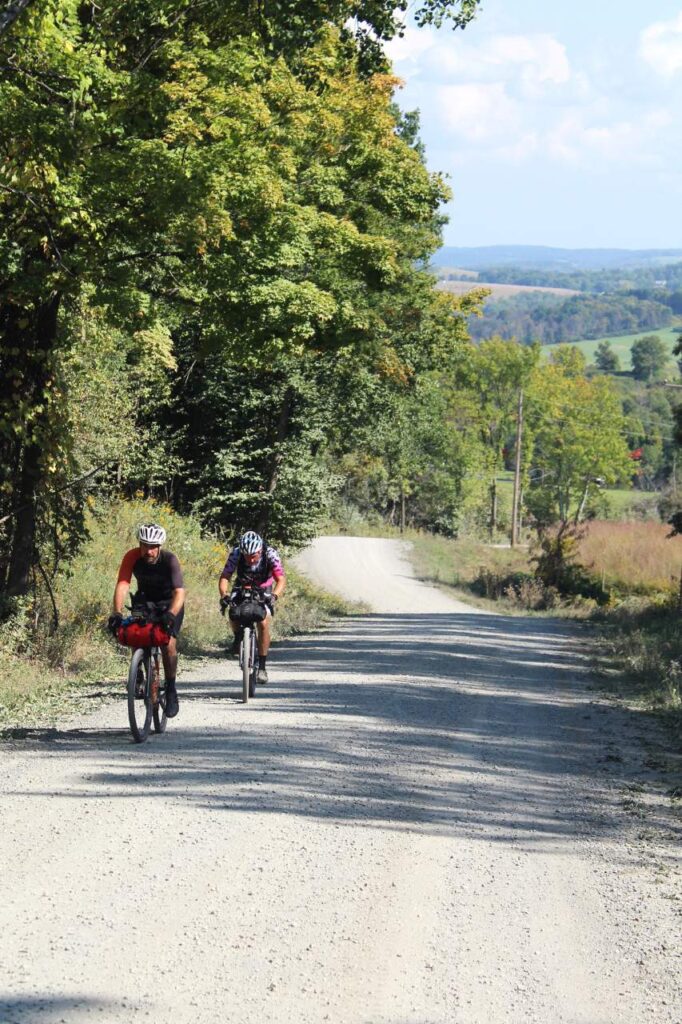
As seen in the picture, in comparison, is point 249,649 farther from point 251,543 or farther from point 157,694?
point 157,694

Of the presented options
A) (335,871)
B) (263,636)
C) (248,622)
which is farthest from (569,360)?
(335,871)

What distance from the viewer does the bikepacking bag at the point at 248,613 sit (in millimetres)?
14766

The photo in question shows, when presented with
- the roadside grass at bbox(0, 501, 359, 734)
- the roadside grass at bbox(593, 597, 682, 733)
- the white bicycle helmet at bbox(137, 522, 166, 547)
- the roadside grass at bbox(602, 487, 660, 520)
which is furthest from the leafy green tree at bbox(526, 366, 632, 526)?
the white bicycle helmet at bbox(137, 522, 166, 547)

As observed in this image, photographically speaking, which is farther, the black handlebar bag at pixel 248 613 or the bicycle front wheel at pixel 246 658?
the black handlebar bag at pixel 248 613

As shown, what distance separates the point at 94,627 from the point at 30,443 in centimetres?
348

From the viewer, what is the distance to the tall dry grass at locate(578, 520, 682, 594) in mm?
49375

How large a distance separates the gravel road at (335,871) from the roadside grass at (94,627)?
1263 millimetres

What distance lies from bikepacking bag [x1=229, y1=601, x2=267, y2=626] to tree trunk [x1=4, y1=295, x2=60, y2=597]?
152 inches

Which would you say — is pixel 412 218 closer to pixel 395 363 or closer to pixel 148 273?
pixel 395 363

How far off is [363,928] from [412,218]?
1194 inches

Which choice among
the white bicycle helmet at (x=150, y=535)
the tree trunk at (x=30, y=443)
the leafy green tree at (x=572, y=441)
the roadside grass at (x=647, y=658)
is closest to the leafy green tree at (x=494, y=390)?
the leafy green tree at (x=572, y=441)

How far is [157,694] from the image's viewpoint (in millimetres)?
11797

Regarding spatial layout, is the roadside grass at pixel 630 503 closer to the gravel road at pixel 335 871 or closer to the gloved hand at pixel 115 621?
the gravel road at pixel 335 871

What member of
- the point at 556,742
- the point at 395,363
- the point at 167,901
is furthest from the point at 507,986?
the point at 395,363
